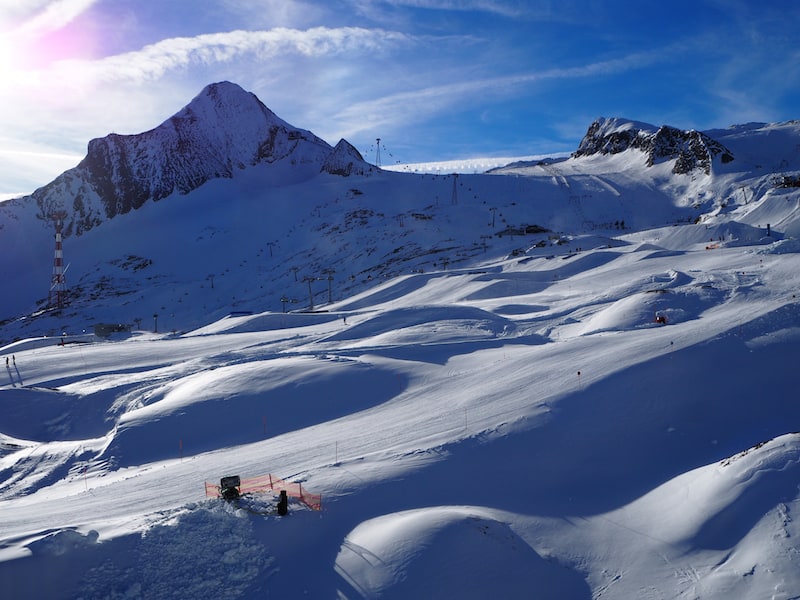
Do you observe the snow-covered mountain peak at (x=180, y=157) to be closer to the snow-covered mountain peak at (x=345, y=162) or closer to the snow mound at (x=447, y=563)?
the snow-covered mountain peak at (x=345, y=162)

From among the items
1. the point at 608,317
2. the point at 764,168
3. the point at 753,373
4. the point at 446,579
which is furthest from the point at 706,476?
the point at 764,168

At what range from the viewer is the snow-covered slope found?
9734 mm

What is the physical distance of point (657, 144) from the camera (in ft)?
340

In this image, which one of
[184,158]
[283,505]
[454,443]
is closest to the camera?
[283,505]

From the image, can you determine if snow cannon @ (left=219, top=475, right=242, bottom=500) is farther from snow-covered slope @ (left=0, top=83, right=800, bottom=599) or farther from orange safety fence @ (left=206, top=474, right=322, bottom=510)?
orange safety fence @ (left=206, top=474, right=322, bottom=510)

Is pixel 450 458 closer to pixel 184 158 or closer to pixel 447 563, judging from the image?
pixel 447 563

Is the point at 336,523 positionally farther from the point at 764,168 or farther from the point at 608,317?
the point at 764,168

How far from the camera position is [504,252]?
6219cm

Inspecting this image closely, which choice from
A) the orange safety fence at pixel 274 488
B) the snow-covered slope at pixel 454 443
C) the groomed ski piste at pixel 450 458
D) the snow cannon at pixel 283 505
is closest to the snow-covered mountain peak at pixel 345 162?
the snow-covered slope at pixel 454 443

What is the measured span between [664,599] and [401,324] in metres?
24.8

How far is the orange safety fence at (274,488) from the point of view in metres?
12.0

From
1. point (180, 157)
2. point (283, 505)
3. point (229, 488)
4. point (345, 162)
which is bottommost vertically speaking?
point (283, 505)

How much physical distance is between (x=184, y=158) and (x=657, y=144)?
4329 inches

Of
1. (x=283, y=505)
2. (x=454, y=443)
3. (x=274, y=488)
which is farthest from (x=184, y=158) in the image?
(x=283, y=505)
